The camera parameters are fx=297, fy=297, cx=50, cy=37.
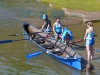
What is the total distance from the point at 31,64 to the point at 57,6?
56.5 feet

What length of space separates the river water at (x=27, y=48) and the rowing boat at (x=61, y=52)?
0.32m

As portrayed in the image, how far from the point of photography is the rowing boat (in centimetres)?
1336

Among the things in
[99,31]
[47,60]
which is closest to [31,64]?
[47,60]

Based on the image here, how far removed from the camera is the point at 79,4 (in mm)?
31125

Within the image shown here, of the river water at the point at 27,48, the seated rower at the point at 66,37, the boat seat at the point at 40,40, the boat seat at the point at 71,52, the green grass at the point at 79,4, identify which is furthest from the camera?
the green grass at the point at 79,4

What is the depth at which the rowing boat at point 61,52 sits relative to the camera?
1336cm

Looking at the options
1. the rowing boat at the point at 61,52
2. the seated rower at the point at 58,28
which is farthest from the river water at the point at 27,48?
the seated rower at the point at 58,28

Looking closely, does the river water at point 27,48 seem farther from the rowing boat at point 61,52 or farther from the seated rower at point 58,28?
the seated rower at point 58,28

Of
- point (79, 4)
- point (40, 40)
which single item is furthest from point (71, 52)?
point (79, 4)

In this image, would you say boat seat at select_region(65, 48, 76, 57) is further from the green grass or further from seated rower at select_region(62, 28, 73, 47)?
the green grass

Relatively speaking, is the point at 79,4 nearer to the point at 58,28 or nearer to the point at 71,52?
the point at 58,28

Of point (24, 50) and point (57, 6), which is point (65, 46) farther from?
point (57, 6)

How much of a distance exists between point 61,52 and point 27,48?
2.88 metres

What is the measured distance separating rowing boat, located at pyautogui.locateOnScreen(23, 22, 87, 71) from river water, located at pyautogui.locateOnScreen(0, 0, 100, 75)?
1.05 feet
